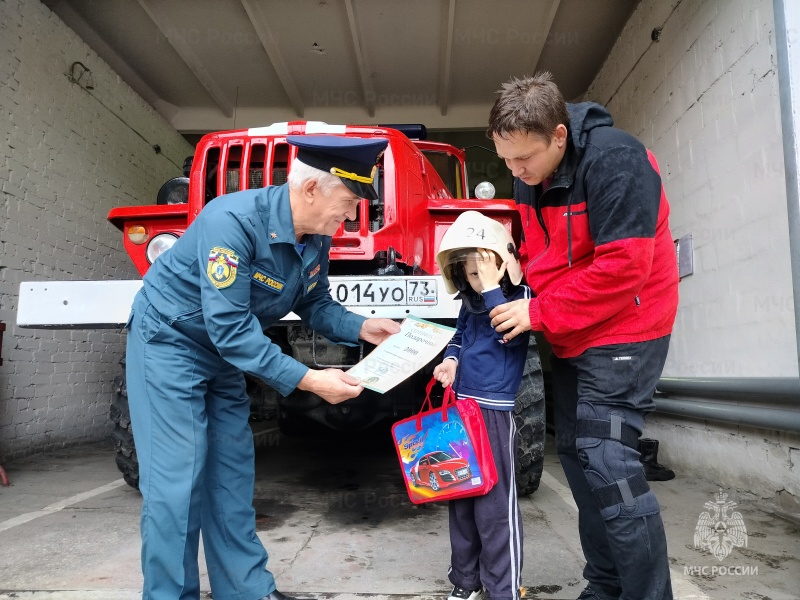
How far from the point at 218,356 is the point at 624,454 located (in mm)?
1231

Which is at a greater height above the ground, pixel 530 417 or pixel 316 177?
pixel 316 177

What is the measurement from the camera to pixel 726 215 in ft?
13.0

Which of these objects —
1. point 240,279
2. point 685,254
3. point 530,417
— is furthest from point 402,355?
point 685,254

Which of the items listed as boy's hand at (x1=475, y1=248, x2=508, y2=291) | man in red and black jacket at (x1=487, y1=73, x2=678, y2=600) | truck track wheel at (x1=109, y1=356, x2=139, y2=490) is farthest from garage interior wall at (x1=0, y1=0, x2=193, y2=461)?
man in red and black jacket at (x1=487, y1=73, x2=678, y2=600)

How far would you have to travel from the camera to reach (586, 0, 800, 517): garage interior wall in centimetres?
336

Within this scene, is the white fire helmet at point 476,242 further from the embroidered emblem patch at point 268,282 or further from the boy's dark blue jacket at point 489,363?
the embroidered emblem patch at point 268,282

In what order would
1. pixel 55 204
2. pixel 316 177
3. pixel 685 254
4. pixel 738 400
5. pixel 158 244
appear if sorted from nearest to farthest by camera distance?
pixel 316 177
pixel 158 244
pixel 738 400
pixel 685 254
pixel 55 204

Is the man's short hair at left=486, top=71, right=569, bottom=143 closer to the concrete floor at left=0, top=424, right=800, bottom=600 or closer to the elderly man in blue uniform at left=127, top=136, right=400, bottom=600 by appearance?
the elderly man in blue uniform at left=127, top=136, right=400, bottom=600

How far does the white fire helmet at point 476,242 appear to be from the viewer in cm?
189

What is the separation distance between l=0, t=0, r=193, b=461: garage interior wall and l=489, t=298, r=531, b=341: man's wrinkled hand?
4719mm

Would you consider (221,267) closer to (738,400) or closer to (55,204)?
(738,400)

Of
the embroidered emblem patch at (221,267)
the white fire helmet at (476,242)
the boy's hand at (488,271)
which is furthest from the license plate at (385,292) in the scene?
the embroidered emblem patch at (221,267)

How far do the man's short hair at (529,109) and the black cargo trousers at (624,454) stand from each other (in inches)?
25.3

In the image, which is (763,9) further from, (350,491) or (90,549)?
(90,549)
